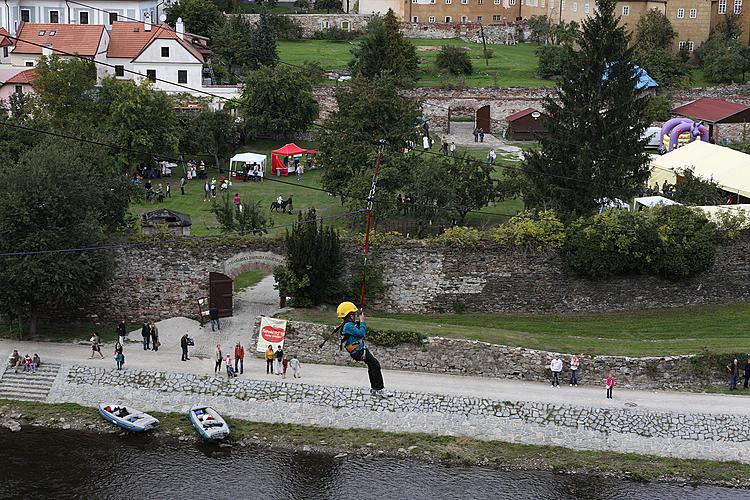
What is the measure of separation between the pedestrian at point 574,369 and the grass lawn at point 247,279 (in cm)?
1235

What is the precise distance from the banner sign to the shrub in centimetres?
849

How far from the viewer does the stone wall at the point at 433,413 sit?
115 ft

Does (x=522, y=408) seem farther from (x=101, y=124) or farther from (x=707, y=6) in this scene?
(x=707, y=6)

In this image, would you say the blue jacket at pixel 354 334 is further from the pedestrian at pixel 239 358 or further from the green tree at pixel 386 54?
the green tree at pixel 386 54

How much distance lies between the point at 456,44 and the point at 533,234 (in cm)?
5349

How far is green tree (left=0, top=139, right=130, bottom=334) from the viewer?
130ft

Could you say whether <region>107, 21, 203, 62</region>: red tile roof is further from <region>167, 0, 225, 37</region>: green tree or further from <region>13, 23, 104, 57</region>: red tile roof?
<region>167, 0, 225, 37</region>: green tree

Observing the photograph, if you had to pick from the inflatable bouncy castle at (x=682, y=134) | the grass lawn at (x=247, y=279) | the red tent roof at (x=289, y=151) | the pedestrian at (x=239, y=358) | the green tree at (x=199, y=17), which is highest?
the green tree at (x=199, y=17)

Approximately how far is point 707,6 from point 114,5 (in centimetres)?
4097

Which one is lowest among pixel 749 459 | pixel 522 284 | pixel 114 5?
pixel 749 459

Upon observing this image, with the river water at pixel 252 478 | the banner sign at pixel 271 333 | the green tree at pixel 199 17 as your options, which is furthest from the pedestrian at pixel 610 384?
the green tree at pixel 199 17

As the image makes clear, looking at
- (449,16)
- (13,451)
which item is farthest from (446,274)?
(449,16)

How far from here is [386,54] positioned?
77188mm

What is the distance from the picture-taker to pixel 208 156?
6328 cm
